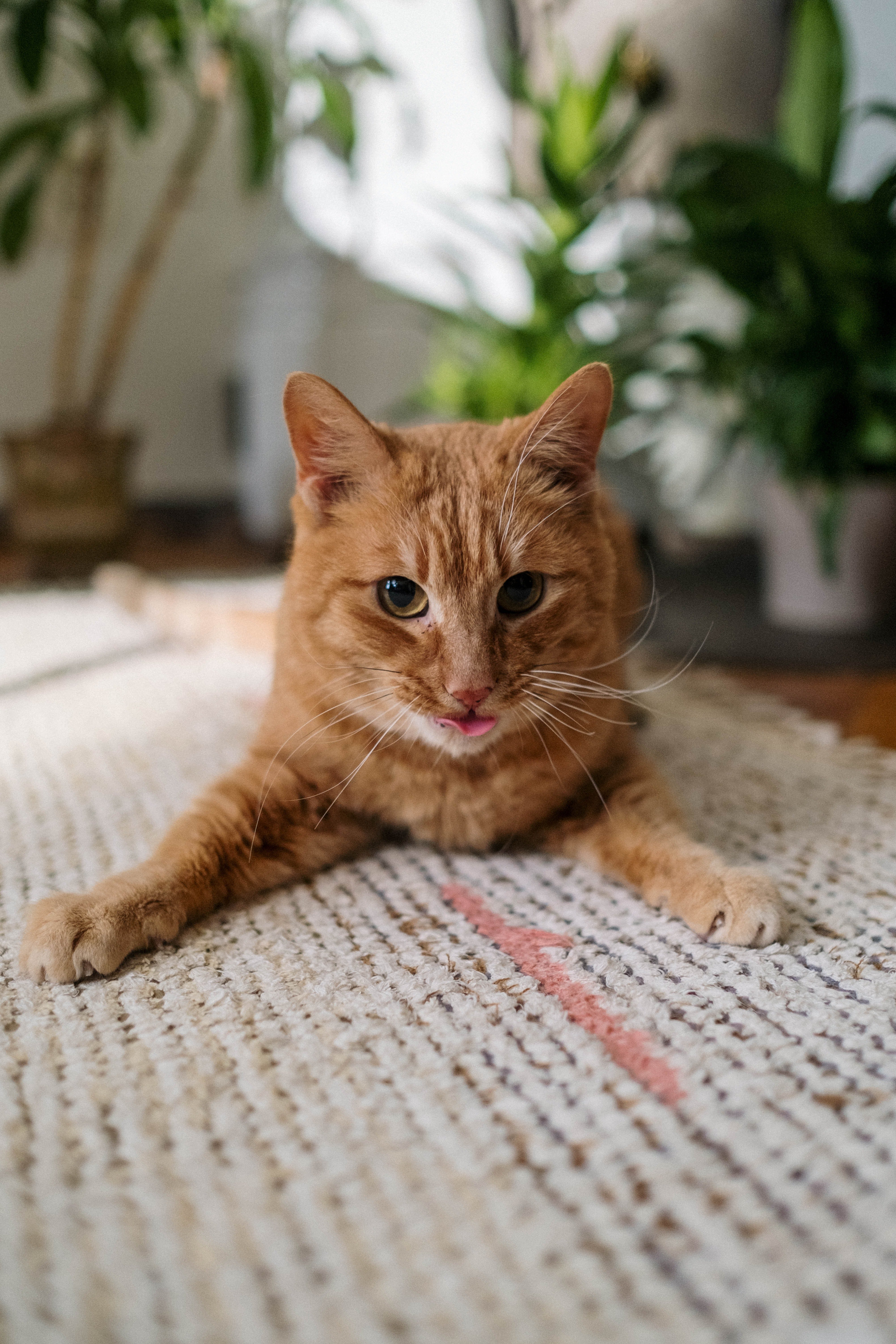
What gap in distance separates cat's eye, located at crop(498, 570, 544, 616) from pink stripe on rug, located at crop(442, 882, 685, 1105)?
277 mm

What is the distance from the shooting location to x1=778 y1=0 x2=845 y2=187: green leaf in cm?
168

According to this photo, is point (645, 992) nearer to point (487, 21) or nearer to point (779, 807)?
point (779, 807)

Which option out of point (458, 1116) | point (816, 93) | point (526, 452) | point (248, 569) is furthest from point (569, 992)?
point (248, 569)

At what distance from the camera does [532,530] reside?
90 cm

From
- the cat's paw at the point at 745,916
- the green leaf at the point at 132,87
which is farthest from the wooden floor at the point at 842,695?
the green leaf at the point at 132,87

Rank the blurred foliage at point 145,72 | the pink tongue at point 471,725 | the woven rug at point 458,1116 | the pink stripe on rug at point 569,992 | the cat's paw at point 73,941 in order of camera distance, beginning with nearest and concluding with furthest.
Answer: the woven rug at point 458,1116
the pink stripe on rug at point 569,992
the cat's paw at point 73,941
the pink tongue at point 471,725
the blurred foliage at point 145,72

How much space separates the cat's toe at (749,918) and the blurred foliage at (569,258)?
151 cm

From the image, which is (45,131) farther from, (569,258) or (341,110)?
(569,258)

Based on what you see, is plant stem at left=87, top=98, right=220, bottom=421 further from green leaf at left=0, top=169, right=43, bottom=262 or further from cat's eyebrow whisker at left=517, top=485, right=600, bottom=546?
cat's eyebrow whisker at left=517, top=485, right=600, bottom=546

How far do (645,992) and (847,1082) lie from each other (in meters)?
0.15

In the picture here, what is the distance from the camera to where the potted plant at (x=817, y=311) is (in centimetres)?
167

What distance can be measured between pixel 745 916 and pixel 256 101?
8.52 ft

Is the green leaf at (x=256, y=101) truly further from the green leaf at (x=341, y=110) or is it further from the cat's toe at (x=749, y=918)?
the cat's toe at (x=749, y=918)

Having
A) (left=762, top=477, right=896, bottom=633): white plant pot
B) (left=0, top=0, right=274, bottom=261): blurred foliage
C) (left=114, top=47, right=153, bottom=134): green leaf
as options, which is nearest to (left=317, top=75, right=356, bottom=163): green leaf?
(left=0, top=0, right=274, bottom=261): blurred foliage
